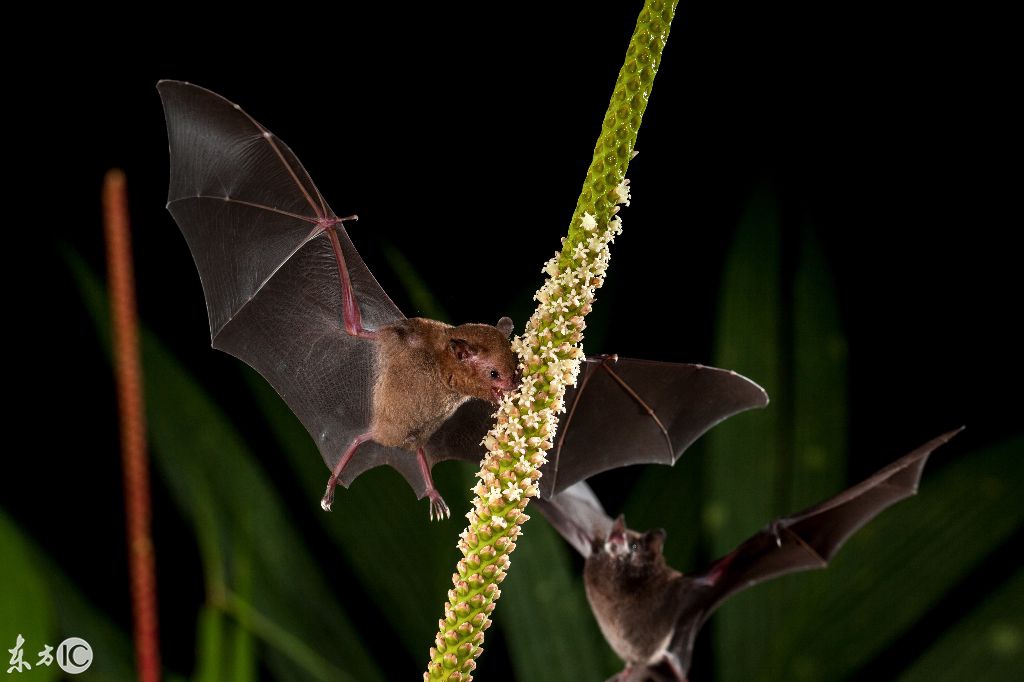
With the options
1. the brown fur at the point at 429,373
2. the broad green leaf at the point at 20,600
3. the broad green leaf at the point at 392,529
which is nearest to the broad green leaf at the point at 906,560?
the broad green leaf at the point at 392,529

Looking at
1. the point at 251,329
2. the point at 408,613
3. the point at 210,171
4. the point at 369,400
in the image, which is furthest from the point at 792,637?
the point at 210,171

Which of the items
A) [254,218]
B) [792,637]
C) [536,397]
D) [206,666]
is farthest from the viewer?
[792,637]

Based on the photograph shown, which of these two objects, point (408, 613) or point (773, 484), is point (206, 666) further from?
point (773, 484)

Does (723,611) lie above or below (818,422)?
below

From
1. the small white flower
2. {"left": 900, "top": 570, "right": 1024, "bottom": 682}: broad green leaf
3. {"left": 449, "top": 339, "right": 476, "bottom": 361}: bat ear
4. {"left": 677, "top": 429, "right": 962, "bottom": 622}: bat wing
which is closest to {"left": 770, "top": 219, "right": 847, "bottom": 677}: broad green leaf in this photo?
{"left": 900, "top": 570, "right": 1024, "bottom": 682}: broad green leaf

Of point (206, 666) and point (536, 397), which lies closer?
point (536, 397)

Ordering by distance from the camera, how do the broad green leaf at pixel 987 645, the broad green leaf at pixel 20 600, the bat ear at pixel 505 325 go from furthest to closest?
the broad green leaf at pixel 987 645
the bat ear at pixel 505 325
the broad green leaf at pixel 20 600

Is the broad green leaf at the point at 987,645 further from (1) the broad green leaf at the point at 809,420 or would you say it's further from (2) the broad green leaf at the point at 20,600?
(2) the broad green leaf at the point at 20,600

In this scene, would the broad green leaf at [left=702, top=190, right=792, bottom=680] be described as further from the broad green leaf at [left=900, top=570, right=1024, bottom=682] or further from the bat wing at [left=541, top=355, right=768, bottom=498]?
the bat wing at [left=541, top=355, right=768, bottom=498]
